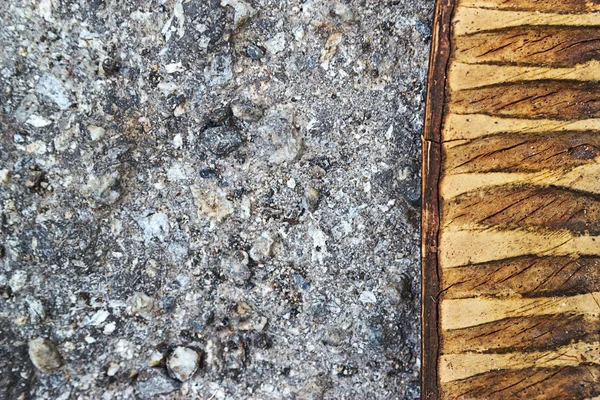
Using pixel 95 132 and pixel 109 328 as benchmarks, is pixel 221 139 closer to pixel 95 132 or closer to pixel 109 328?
pixel 95 132

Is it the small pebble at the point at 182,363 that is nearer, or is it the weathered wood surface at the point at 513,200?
the weathered wood surface at the point at 513,200

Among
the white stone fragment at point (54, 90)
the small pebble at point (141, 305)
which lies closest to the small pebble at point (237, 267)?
the small pebble at point (141, 305)

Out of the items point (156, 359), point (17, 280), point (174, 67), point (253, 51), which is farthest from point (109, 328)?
point (253, 51)

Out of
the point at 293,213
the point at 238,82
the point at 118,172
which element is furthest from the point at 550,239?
the point at 118,172

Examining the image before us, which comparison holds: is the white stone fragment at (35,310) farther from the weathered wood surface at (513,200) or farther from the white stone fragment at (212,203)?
the weathered wood surface at (513,200)

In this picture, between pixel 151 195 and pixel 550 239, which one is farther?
pixel 151 195

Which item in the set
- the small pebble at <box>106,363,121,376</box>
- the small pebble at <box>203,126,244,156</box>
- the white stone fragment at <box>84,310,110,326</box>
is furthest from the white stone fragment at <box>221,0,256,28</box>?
the small pebble at <box>106,363,121,376</box>

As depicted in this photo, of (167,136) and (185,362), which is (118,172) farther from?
(185,362)
